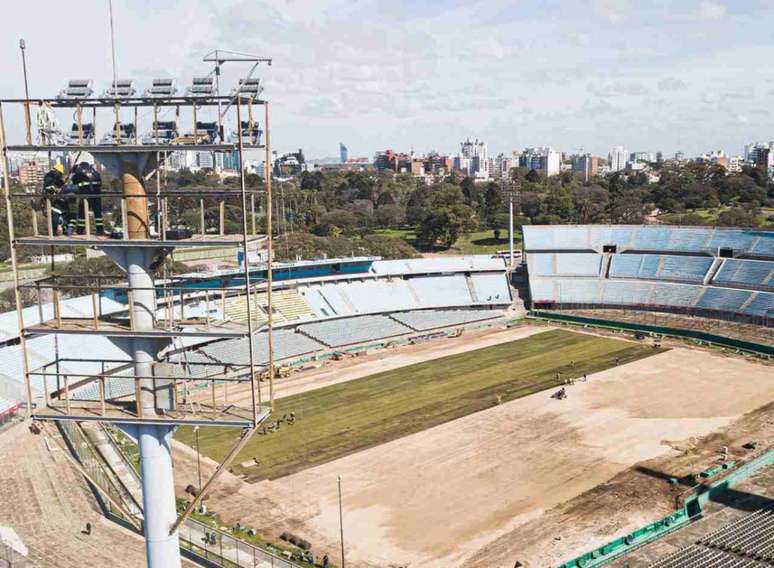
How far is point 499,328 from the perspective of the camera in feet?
237

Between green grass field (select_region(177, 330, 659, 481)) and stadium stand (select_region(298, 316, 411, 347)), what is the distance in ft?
28.0

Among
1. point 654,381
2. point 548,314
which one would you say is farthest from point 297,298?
point 654,381

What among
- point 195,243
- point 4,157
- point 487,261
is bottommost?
point 487,261

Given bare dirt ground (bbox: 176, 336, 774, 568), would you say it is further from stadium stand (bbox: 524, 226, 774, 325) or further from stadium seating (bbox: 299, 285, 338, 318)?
stadium seating (bbox: 299, 285, 338, 318)

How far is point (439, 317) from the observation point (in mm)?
73188

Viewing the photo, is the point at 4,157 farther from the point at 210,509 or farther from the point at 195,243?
the point at 210,509

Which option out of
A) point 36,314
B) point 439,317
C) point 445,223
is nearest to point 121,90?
point 36,314

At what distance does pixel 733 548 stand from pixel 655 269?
55519 millimetres

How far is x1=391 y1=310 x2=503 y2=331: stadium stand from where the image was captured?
70.8 meters

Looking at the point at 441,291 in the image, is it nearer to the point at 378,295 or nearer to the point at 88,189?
the point at 378,295

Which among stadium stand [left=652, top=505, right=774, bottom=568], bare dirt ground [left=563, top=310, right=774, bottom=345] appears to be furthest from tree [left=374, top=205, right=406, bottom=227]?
stadium stand [left=652, top=505, right=774, bottom=568]

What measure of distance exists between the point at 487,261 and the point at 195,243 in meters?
72.0

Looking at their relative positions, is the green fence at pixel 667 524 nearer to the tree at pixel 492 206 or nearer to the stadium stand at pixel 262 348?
the stadium stand at pixel 262 348

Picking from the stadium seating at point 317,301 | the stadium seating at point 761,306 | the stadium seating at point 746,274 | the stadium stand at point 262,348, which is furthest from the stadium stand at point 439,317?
the stadium seating at point 761,306
